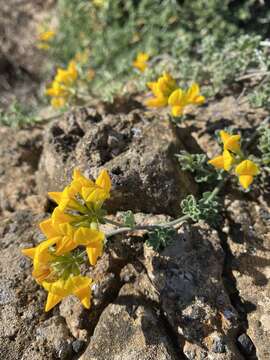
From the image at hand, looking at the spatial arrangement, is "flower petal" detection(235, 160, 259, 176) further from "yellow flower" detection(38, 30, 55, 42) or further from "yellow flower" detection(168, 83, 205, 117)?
"yellow flower" detection(38, 30, 55, 42)

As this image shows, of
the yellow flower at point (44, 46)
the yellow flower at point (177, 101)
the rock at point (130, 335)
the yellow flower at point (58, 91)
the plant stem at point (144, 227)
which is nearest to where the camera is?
the rock at point (130, 335)

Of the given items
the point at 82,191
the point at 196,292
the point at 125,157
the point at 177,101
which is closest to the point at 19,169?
the point at 125,157

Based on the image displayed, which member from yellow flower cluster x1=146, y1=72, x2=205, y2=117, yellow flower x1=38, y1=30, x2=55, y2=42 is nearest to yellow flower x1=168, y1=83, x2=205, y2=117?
yellow flower cluster x1=146, y1=72, x2=205, y2=117

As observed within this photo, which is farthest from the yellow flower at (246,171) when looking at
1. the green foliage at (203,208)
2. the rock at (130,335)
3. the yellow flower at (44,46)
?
the yellow flower at (44,46)

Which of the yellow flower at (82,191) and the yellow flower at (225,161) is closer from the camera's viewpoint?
the yellow flower at (82,191)

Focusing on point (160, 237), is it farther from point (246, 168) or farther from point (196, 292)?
point (246, 168)

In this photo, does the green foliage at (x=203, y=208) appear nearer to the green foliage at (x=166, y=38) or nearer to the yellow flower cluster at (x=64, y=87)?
the green foliage at (x=166, y=38)

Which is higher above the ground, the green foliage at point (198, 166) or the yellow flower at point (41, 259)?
the yellow flower at point (41, 259)
